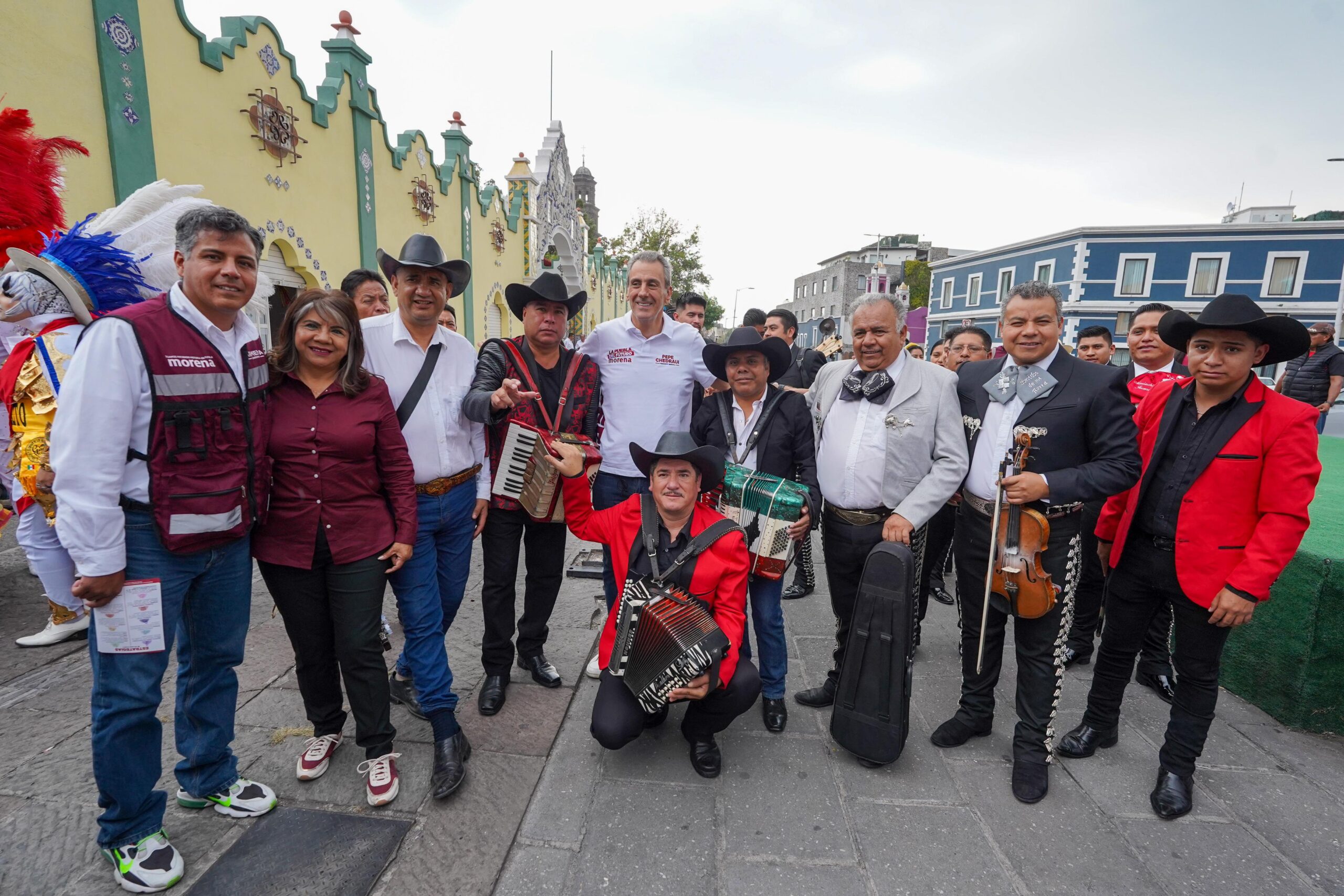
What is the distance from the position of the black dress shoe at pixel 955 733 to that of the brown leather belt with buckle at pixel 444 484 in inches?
107

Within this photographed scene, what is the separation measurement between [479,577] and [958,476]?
3865 millimetres

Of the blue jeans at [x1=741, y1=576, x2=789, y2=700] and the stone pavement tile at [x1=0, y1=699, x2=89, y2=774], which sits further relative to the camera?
the blue jeans at [x1=741, y1=576, x2=789, y2=700]

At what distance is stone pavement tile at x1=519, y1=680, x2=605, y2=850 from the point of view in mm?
2424

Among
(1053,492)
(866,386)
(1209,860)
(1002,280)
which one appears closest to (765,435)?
(866,386)

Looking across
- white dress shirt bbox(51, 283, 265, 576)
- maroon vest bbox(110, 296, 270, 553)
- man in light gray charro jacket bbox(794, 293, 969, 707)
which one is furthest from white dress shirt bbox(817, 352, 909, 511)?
white dress shirt bbox(51, 283, 265, 576)

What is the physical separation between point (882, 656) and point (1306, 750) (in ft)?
7.93

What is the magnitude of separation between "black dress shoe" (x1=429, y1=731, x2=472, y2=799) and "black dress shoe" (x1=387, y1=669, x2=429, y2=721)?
509 millimetres

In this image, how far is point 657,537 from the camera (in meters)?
2.86

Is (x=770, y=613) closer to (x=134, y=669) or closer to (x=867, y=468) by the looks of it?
(x=867, y=468)

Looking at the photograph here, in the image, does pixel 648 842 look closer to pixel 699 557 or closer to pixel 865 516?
pixel 699 557

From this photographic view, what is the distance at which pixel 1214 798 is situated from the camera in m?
2.72

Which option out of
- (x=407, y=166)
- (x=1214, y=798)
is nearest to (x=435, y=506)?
(x=1214, y=798)

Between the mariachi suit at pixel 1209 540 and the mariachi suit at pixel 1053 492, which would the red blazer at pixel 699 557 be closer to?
the mariachi suit at pixel 1053 492

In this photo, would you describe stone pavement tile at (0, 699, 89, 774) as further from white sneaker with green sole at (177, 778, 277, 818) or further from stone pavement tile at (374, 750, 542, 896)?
stone pavement tile at (374, 750, 542, 896)
